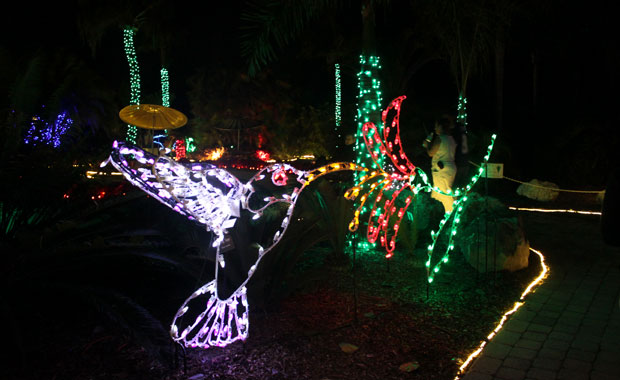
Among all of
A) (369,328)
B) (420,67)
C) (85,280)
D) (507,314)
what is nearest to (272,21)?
(85,280)

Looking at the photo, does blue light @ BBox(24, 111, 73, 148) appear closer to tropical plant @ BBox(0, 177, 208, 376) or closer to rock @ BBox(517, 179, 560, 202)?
tropical plant @ BBox(0, 177, 208, 376)

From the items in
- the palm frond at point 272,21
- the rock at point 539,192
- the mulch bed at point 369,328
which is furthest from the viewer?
the rock at point 539,192

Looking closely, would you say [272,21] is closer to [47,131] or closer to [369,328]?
[47,131]

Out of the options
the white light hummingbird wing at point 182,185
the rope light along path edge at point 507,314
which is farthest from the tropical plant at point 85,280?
the rope light along path edge at point 507,314

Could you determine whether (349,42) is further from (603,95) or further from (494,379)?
(603,95)

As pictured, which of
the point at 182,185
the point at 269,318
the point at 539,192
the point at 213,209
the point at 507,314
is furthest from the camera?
the point at 539,192

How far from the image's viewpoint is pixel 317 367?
13.7ft

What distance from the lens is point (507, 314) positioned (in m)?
5.46

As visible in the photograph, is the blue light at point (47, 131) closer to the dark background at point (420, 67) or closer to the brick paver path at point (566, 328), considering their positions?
the dark background at point (420, 67)

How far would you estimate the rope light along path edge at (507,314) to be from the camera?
430cm

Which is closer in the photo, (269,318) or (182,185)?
(182,185)

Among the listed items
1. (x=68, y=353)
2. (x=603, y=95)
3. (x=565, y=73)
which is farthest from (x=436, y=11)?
(x=565, y=73)

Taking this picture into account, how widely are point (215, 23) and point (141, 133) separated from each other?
181 inches

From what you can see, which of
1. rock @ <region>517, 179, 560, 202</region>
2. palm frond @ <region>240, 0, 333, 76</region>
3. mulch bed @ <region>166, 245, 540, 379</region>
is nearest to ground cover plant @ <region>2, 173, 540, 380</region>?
mulch bed @ <region>166, 245, 540, 379</region>
